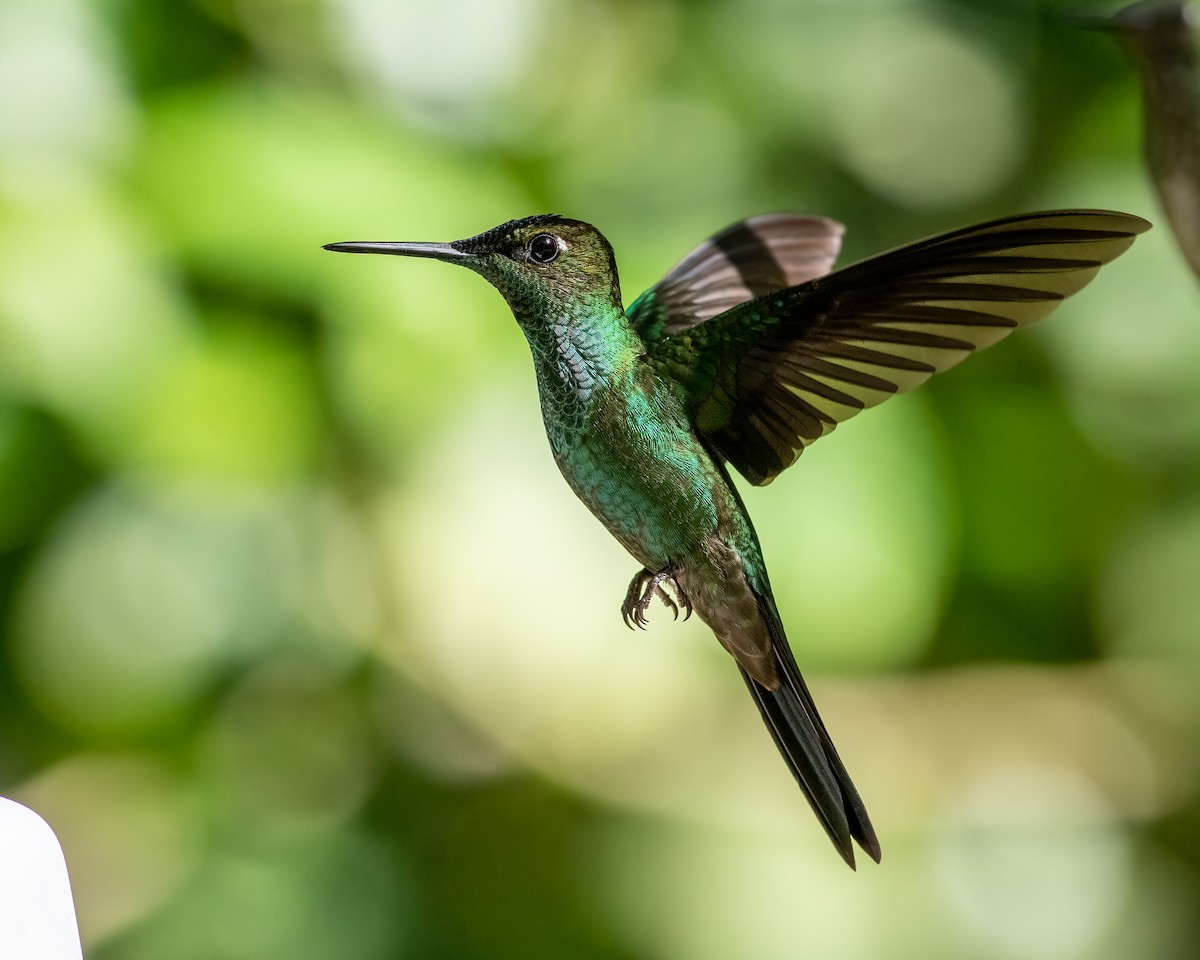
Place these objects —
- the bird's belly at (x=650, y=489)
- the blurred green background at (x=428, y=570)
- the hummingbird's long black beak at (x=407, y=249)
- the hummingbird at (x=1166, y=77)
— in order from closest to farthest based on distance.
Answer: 1. the hummingbird's long black beak at (x=407, y=249)
2. the bird's belly at (x=650, y=489)
3. the hummingbird at (x=1166, y=77)
4. the blurred green background at (x=428, y=570)

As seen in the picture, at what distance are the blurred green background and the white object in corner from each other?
91cm

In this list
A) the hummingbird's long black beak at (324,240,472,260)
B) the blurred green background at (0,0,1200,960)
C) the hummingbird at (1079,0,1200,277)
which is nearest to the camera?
the hummingbird's long black beak at (324,240,472,260)

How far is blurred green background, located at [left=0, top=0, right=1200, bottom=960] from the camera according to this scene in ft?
4.57

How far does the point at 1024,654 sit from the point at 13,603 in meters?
1.22

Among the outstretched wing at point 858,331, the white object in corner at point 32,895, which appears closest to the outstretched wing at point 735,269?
the outstretched wing at point 858,331

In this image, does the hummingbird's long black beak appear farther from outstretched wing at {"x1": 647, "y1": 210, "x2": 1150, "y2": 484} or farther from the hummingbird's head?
outstretched wing at {"x1": 647, "y1": 210, "x2": 1150, "y2": 484}

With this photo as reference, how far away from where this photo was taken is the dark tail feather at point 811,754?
578 mm

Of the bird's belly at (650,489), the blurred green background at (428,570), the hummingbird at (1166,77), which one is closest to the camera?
the bird's belly at (650,489)

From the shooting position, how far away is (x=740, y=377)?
24.3 inches

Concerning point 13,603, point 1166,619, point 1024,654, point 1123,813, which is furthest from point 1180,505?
point 13,603

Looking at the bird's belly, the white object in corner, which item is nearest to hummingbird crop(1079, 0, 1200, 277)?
the bird's belly

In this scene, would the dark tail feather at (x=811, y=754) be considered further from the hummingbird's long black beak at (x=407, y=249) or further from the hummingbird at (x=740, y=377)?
the hummingbird's long black beak at (x=407, y=249)

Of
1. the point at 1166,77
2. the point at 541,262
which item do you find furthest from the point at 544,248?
the point at 1166,77

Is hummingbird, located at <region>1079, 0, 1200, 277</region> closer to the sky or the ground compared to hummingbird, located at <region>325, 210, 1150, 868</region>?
closer to the sky
